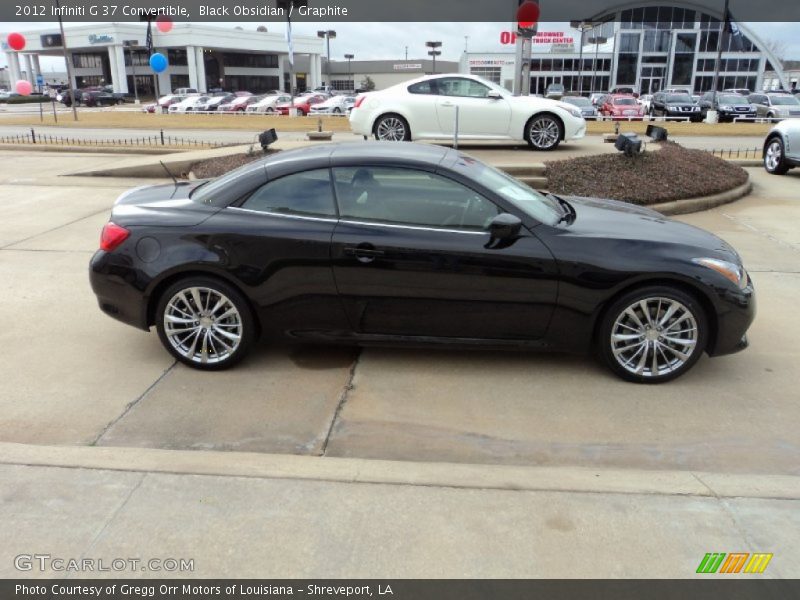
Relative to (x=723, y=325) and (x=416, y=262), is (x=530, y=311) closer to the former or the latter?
(x=416, y=262)

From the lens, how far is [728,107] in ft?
97.6

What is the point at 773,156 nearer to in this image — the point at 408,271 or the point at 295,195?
the point at 408,271

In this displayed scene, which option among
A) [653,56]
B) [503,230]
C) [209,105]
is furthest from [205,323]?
[653,56]

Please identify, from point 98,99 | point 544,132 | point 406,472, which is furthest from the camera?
point 98,99

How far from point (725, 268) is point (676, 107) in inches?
1154

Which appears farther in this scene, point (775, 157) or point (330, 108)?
point (330, 108)

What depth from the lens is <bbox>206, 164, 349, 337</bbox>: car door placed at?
4461mm

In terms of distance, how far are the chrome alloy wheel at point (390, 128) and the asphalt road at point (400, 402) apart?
740 centimetres

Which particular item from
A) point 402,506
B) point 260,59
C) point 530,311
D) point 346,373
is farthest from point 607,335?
point 260,59

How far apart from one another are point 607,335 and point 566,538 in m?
1.90

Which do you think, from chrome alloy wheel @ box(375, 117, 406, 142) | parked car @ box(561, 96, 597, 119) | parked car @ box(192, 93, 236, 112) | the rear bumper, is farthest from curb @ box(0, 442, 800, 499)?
parked car @ box(192, 93, 236, 112)

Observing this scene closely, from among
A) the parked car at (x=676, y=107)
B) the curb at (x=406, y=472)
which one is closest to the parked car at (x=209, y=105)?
the parked car at (x=676, y=107)

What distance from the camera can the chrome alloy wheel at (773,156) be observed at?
1306 cm

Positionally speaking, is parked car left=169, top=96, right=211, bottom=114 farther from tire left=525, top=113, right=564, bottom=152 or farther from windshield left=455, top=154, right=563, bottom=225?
windshield left=455, top=154, right=563, bottom=225
